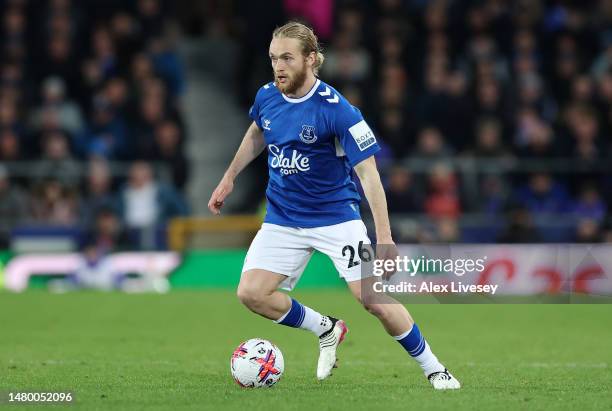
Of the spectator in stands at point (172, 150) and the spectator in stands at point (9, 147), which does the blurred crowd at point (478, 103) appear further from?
the spectator in stands at point (9, 147)

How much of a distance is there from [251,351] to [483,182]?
34.7 feet

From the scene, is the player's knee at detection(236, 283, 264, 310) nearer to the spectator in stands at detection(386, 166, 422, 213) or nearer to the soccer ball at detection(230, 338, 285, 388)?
the soccer ball at detection(230, 338, 285, 388)

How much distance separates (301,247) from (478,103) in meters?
10.9

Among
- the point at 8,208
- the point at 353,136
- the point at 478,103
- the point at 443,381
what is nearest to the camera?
the point at 353,136

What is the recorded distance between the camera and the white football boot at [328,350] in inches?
342

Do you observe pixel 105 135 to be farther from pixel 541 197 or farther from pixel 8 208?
pixel 541 197

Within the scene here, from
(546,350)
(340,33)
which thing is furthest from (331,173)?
(340,33)

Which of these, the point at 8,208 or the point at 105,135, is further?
the point at 105,135

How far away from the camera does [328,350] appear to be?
28.7ft

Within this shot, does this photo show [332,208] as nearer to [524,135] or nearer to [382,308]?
[382,308]

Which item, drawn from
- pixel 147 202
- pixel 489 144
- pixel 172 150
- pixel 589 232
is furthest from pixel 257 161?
pixel 589 232

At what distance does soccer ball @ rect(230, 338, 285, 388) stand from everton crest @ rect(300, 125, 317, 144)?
1.38 meters

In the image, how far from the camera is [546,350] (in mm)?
10914

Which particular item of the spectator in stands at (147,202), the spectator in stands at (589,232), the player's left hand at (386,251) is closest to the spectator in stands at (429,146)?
the spectator in stands at (589,232)
